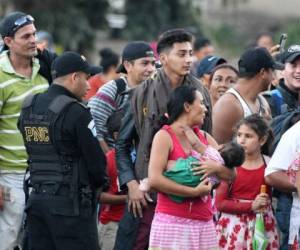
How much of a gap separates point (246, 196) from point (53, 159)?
1622mm

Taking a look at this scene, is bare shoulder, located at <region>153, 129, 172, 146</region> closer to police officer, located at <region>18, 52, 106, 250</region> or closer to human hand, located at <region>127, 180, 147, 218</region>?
police officer, located at <region>18, 52, 106, 250</region>

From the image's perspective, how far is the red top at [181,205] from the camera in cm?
754

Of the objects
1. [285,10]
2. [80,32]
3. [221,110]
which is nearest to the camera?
[221,110]

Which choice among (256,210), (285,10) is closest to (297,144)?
(256,210)

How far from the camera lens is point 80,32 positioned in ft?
110

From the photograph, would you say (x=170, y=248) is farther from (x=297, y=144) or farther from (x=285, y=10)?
(x=285, y=10)

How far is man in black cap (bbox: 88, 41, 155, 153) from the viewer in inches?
384

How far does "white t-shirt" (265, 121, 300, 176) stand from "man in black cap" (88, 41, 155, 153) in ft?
7.25

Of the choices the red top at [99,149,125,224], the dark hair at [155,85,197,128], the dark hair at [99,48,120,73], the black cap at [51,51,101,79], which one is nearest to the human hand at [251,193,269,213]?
the dark hair at [155,85,197,128]

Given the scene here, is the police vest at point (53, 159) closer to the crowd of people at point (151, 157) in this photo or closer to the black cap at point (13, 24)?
the crowd of people at point (151, 157)

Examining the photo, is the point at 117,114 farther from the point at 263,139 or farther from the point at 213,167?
the point at 213,167

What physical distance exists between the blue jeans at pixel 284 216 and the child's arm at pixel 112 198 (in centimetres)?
138

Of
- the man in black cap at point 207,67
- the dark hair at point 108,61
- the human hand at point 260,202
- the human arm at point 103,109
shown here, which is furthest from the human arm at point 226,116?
the dark hair at point 108,61

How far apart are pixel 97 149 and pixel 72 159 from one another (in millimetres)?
202
